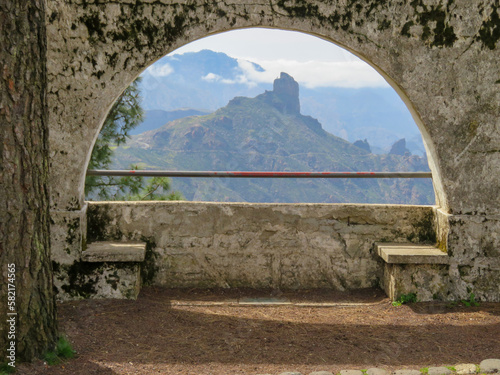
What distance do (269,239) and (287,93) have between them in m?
74.0

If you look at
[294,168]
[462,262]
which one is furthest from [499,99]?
[294,168]

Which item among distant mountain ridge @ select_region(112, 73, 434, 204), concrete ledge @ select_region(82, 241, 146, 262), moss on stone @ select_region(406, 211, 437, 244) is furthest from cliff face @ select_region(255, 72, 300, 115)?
concrete ledge @ select_region(82, 241, 146, 262)

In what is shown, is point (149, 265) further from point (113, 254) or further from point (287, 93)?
point (287, 93)

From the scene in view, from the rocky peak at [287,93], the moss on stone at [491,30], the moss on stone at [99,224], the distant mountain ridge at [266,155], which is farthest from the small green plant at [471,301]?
the rocky peak at [287,93]

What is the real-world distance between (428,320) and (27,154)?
2.74 m

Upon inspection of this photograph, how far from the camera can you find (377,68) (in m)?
3.69

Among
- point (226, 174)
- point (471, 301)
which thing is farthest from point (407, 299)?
point (226, 174)

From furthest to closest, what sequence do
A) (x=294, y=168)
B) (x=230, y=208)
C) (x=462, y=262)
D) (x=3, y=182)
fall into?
(x=294, y=168), (x=230, y=208), (x=462, y=262), (x=3, y=182)

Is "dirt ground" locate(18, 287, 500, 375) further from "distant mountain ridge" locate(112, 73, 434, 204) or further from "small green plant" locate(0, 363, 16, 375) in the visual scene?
"distant mountain ridge" locate(112, 73, 434, 204)

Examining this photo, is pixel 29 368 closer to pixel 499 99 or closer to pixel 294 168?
pixel 499 99

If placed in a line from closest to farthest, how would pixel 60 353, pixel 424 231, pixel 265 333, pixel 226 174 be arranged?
1. pixel 60 353
2. pixel 265 333
3. pixel 226 174
4. pixel 424 231

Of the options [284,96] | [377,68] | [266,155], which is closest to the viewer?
[377,68]

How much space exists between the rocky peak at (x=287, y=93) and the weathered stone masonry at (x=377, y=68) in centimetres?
7060

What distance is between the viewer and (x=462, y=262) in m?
3.76
